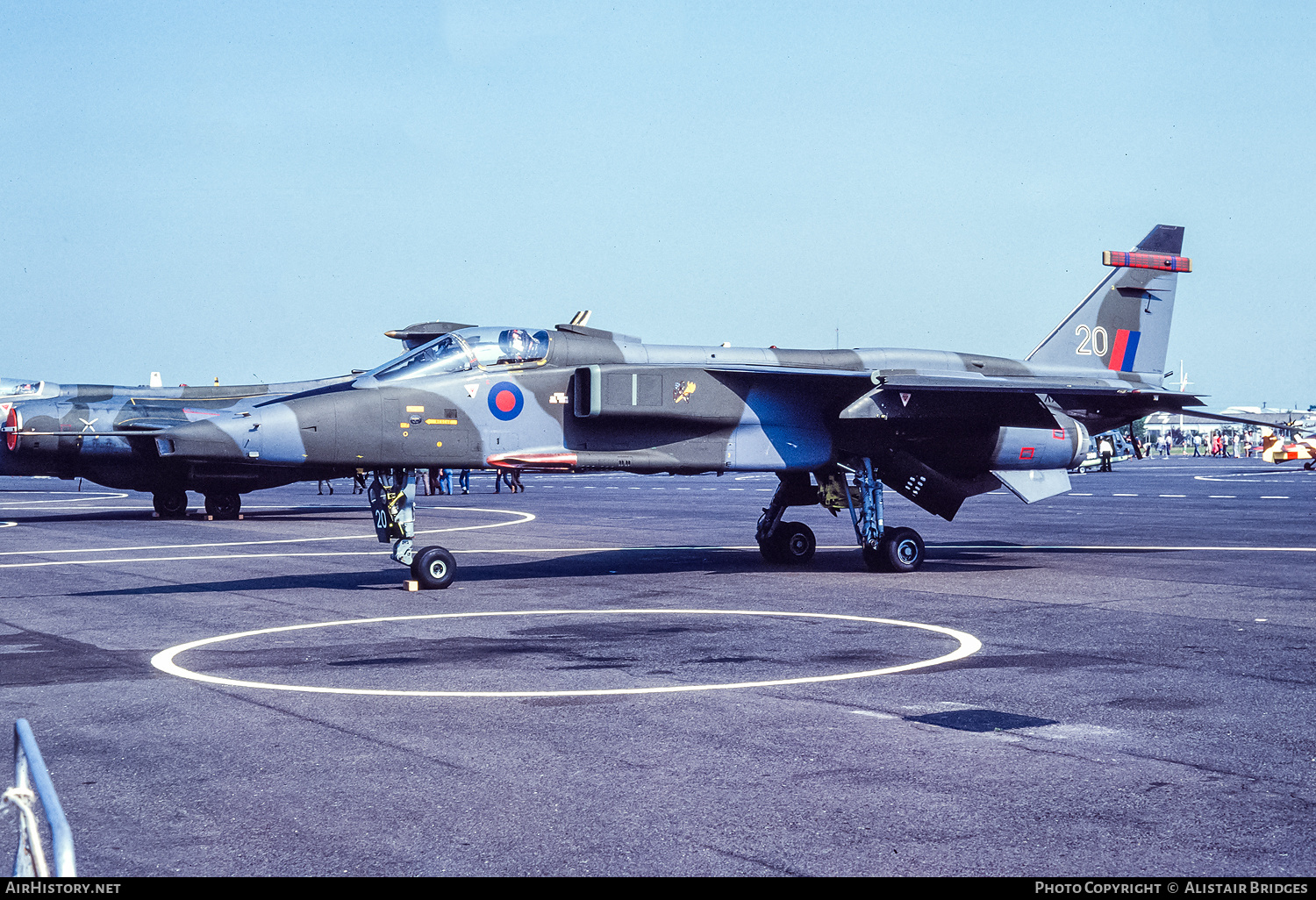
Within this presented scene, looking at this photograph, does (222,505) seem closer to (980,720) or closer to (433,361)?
(433,361)

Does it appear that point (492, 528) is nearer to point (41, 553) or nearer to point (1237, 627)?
point (41, 553)

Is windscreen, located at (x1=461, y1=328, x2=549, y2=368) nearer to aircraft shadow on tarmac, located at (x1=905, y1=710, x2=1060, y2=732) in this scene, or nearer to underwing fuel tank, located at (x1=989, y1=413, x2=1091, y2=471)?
underwing fuel tank, located at (x1=989, y1=413, x2=1091, y2=471)

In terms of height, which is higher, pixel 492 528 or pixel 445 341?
pixel 445 341

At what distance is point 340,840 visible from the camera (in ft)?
19.7

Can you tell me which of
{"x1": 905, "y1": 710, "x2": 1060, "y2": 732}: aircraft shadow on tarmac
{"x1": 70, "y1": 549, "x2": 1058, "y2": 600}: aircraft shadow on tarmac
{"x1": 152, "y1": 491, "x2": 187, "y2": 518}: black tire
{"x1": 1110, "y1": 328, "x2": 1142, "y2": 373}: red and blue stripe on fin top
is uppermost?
{"x1": 1110, "y1": 328, "x2": 1142, "y2": 373}: red and blue stripe on fin top

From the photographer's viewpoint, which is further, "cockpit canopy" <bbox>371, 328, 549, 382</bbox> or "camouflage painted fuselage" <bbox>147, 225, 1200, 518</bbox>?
"cockpit canopy" <bbox>371, 328, 549, 382</bbox>

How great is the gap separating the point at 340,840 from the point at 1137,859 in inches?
152

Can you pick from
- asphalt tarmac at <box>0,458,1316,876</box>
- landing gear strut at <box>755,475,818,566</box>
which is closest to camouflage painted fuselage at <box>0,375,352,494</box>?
asphalt tarmac at <box>0,458,1316,876</box>

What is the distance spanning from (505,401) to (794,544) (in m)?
6.42

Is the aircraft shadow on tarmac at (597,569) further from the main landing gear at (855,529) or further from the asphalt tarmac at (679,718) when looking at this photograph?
the main landing gear at (855,529)

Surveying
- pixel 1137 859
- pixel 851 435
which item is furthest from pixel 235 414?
pixel 1137 859

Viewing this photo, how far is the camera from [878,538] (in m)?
19.4

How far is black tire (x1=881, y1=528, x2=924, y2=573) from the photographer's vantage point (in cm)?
1925

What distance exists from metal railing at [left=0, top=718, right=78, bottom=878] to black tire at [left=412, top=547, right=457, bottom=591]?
13.1m
